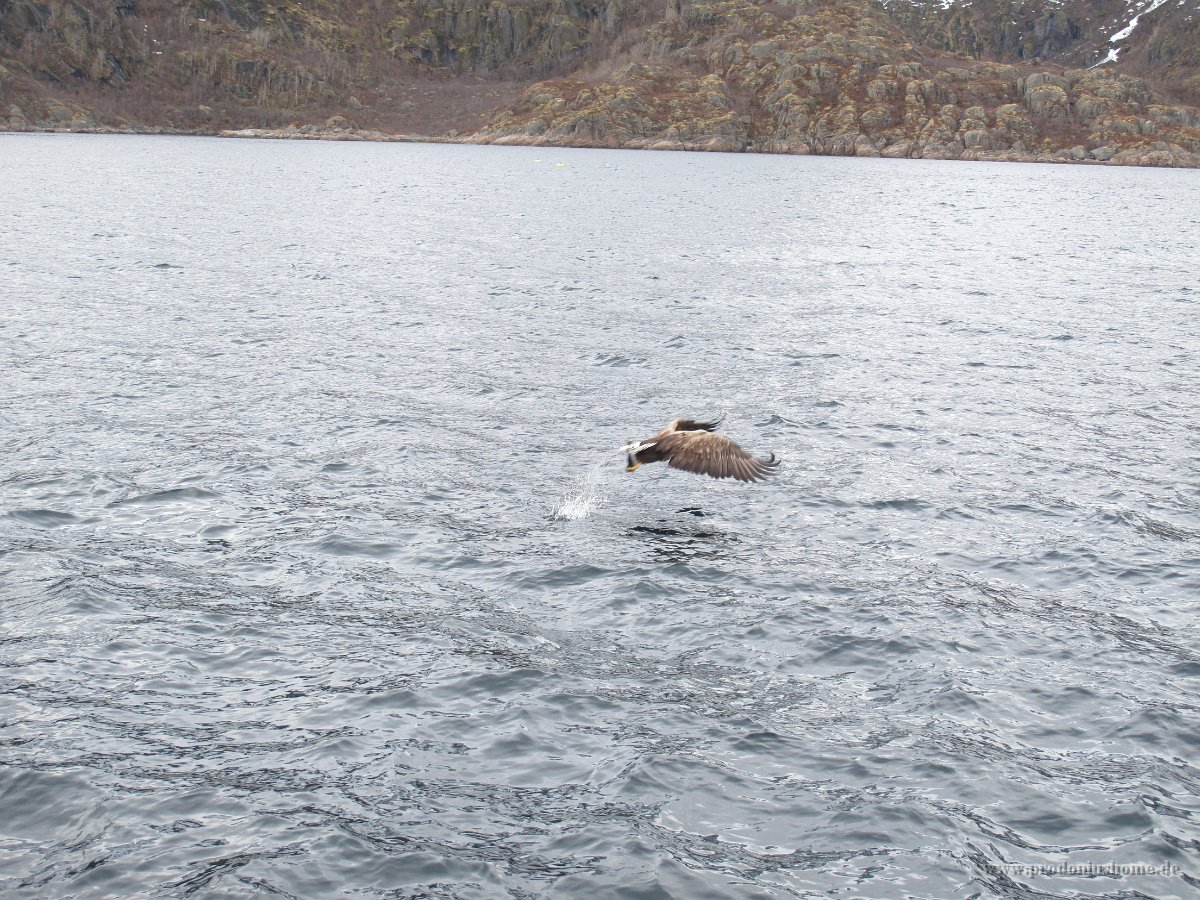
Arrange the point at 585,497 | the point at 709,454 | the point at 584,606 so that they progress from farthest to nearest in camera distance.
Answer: the point at 585,497, the point at 709,454, the point at 584,606

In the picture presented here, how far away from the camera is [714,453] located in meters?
18.7

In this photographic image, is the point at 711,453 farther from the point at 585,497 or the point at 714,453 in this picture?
the point at 585,497

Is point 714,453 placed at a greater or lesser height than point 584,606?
greater

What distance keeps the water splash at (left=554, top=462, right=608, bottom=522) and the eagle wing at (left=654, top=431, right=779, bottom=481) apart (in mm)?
2126

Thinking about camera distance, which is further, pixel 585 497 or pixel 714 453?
pixel 585 497

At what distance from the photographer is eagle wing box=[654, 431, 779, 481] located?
18.7 meters

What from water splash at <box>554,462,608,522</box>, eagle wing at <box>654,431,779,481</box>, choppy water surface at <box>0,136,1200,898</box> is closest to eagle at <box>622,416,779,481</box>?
eagle wing at <box>654,431,779,481</box>

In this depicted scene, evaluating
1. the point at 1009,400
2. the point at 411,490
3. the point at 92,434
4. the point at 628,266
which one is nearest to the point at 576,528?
the point at 411,490

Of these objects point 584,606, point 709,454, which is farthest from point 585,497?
point 584,606

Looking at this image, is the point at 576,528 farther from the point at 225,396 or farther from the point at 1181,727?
the point at 225,396

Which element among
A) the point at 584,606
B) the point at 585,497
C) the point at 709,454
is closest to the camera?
→ the point at 584,606

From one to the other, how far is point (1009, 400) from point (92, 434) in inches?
893

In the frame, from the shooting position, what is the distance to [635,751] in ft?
39.4

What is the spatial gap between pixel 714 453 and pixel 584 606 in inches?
172
